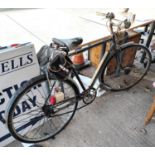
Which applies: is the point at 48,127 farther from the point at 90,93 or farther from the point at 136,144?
the point at 136,144

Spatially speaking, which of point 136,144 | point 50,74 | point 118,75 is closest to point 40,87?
point 50,74

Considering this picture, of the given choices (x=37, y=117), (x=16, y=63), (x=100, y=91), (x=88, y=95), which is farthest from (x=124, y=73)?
(x=16, y=63)

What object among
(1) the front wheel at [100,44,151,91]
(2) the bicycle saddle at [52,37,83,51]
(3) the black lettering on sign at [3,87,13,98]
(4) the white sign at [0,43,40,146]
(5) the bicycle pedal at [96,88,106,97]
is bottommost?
(5) the bicycle pedal at [96,88,106,97]

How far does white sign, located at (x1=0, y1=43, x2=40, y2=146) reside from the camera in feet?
3.89

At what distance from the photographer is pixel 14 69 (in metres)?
1.25

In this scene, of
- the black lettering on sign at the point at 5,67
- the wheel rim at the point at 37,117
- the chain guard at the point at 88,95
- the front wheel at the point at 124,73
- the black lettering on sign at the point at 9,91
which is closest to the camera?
the black lettering on sign at the point at 5,67

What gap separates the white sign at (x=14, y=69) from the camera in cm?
118

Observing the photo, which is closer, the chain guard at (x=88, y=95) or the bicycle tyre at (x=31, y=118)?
the bicycle tyre at (x=31, y=118)

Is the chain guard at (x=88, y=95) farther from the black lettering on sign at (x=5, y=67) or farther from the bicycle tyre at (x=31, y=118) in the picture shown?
the black lettering on sign at (x=5, y=67)

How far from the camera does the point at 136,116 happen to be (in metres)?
1.86

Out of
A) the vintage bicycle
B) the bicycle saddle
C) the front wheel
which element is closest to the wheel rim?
the vintage bicycle

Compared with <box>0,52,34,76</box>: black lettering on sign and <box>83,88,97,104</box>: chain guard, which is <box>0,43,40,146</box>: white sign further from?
<box>83,88,97,104</box>: chain guard

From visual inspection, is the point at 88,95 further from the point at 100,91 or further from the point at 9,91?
the point at 9,91

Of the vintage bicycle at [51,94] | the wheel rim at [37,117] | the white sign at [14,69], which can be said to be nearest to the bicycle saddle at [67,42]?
the vintage bicycle at [51,94]
